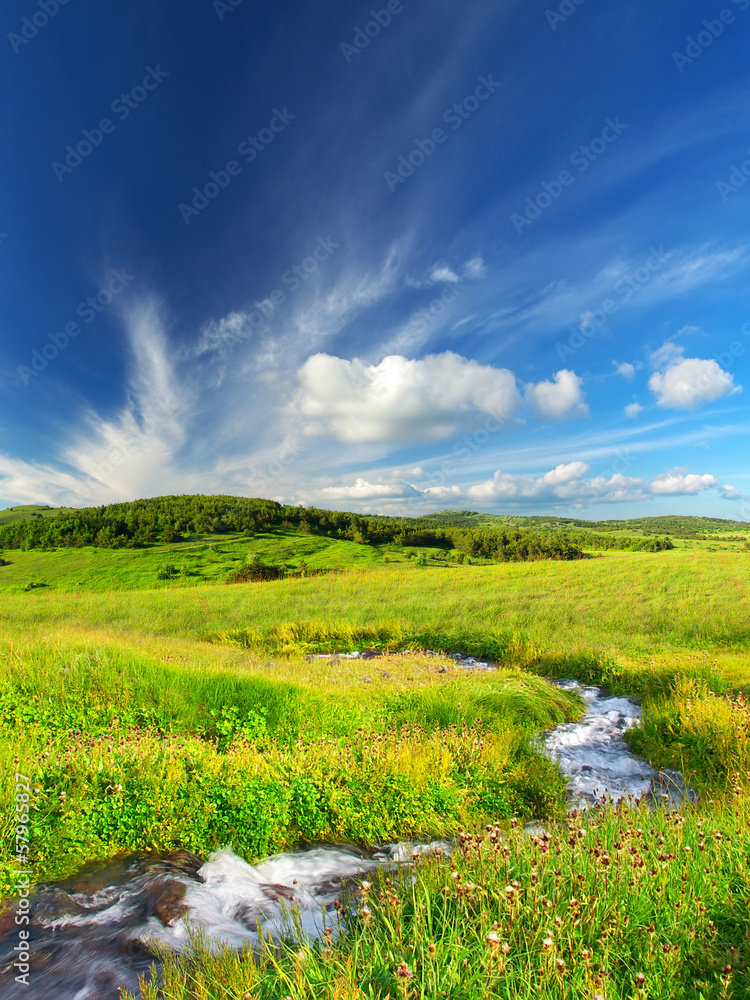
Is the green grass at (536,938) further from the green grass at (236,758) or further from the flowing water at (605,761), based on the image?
the flowing water at (605,761)

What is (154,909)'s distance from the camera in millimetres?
4137

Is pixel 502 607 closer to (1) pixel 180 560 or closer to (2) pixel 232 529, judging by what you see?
(1) pixel 180 560

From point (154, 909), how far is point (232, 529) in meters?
79.2

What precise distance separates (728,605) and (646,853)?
84.2 feet

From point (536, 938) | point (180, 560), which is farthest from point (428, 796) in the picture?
point (180, 560)

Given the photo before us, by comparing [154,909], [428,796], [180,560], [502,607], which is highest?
[180,560]

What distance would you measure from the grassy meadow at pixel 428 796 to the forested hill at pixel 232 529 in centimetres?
6177

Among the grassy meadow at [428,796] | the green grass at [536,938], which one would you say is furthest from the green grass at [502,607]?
the green grass at [536,938]

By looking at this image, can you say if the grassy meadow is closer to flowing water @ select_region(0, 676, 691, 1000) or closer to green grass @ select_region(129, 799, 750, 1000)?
green grass @ select_region(129, 799, 750, 1000)

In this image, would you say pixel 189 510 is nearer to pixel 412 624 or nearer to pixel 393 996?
pixel 412 624

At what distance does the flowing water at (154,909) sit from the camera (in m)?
3.44

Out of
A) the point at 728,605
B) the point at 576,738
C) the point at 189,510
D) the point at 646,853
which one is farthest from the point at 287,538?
the point at 646,853

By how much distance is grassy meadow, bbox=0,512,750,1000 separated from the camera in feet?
8.84

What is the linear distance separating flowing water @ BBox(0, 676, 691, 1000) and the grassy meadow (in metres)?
0.28
